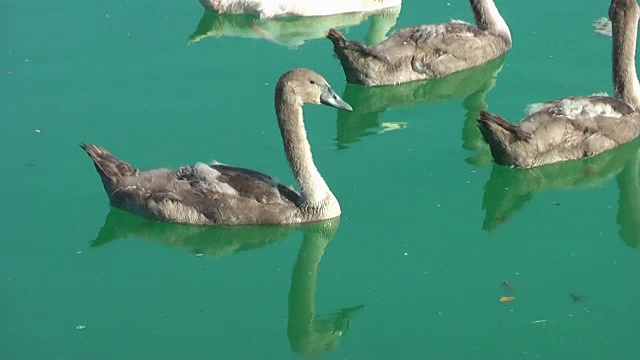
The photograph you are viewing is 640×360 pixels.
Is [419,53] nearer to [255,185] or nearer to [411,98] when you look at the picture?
[411,98]

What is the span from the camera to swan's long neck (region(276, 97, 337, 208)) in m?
9.13

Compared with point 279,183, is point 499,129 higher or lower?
higher

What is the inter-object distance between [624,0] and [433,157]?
2036 millimetres

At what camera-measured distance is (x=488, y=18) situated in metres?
12.1

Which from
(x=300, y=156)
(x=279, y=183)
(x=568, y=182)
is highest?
(x=300, y=156)

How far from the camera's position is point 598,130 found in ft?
33.0

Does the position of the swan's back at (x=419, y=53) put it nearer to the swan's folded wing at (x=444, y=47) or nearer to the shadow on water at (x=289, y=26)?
the swan's folded wing at (x=444, y=47)

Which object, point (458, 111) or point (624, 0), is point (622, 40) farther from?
point (458, 111)

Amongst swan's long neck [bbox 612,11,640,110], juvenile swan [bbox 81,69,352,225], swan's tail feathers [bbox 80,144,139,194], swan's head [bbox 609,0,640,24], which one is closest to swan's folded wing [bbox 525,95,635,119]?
swan's long neck [bbox 612,11,640,110]

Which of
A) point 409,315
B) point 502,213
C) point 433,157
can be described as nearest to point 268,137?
point 433,157

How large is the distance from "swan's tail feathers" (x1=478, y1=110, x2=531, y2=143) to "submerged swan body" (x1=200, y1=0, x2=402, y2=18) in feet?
12.9

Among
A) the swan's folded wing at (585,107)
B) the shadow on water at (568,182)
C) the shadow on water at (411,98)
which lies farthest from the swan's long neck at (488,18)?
the shadow on water at (568,182)

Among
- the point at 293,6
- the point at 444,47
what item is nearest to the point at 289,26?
the point at 293,6

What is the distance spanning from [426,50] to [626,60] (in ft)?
6.57
